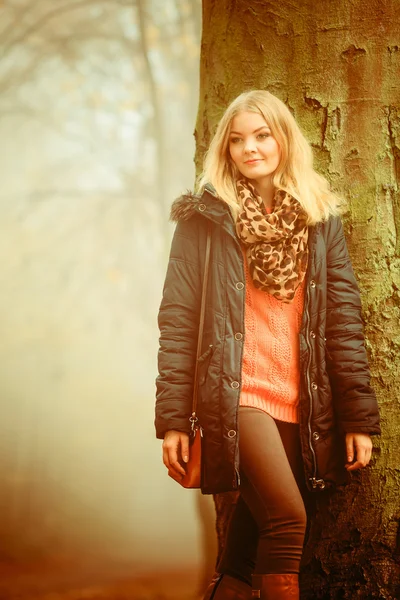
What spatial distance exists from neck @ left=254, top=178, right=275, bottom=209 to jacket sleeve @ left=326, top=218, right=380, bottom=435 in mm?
309

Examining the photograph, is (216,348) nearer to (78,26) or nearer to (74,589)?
(74,589)

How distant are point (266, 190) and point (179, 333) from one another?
67cm

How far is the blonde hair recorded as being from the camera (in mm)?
2445

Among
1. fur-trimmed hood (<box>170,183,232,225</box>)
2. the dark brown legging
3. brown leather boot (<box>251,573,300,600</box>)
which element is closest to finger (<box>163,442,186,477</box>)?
the dark brown legging

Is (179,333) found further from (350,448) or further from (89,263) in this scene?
(89,263)

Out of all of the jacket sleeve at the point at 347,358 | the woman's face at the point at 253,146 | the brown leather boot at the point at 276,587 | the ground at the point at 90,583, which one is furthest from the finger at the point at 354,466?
the ground at the point at 90,583

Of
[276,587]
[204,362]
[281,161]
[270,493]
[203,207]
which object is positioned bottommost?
[276,587]

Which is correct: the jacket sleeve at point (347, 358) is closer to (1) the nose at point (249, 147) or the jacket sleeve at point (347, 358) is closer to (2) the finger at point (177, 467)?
(1) the nose at point (249, 147)

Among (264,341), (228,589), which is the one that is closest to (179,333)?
(264,341)

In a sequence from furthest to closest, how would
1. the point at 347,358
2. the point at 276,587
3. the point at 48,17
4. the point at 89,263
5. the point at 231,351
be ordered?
the point at 89,263 → the point at 48,17 → the point at 347,358 → the point at 231,351 → the point at 276,587

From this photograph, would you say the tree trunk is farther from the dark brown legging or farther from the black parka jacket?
the dark brown legging

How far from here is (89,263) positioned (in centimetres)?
844

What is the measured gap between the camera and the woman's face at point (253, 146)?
8.00 feet

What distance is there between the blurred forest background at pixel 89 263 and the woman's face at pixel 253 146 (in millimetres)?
4355
